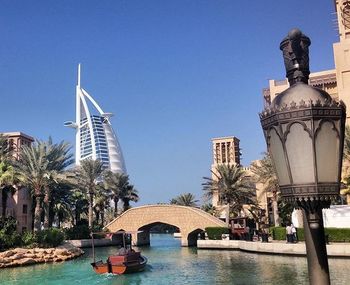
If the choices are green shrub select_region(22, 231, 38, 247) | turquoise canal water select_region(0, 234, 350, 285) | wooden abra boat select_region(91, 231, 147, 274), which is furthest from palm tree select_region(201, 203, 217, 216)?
wooden abra boat select_region(91, 231, 147, 274)

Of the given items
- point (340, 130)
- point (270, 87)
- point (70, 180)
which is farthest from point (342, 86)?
point (340, 130)

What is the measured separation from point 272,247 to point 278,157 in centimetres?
3149

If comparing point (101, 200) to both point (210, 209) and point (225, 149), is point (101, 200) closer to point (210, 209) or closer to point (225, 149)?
point (210, 209)

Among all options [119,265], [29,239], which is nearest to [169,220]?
[29,239]

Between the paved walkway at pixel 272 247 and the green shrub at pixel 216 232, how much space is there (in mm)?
1649

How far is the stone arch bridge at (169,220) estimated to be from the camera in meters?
50.4

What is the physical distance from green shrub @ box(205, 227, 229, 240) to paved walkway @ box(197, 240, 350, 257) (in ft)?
5.41

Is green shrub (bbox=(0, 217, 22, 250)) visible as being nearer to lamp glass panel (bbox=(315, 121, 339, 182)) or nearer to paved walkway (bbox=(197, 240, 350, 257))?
paved walkway (bbox=(197, 240, 350, 257))

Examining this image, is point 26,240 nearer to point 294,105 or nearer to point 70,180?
point 70,180

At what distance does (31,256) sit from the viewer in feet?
110

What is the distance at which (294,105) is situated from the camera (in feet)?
9.62

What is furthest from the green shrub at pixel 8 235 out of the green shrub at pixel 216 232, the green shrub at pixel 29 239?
the green shrub at pixel 216 232

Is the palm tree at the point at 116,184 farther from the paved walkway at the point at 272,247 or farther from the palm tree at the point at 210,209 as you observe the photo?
the paved walkway at the point at 272,247

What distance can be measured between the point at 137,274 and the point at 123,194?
34738 millimetres
